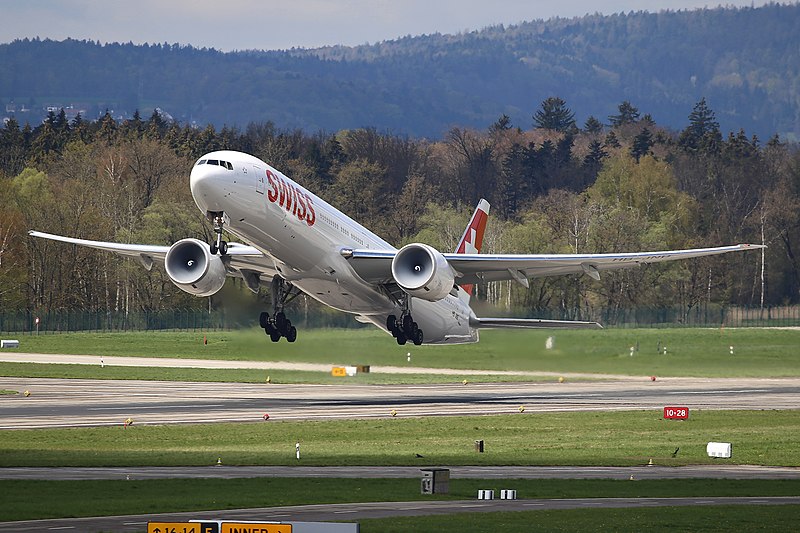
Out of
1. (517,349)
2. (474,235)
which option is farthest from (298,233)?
(517,349)

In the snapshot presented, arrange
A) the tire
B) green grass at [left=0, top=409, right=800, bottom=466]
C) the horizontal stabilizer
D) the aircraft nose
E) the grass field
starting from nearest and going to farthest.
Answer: the grass field → the aircraft nose → green grass at [left=0, top=409, right=800, bottom=466] → the tire → the horizontal stabilizer

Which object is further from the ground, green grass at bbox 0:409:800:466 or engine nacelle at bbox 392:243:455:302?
engine nacelle at bbox 392:243:455:302

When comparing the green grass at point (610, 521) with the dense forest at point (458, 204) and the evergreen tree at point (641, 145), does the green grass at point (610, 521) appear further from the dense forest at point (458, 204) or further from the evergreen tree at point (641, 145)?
the evergreen tree at point (641, 145)

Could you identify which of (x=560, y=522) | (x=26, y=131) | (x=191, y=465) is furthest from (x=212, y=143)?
(x=560, y=522)

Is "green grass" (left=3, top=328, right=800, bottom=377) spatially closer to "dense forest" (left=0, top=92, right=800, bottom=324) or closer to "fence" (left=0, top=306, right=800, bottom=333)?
"fence" (left=0, top=306, right=800, bottom=333)

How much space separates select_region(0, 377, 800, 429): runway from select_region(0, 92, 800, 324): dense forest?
14.3 meters

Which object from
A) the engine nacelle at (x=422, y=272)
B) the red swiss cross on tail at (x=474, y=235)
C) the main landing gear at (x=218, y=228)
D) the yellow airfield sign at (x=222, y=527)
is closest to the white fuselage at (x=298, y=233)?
the main landing gear at (x=218, y=228)

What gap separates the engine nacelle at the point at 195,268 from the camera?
48.2 meters

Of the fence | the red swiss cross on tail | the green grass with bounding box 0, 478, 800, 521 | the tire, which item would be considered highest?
the red swiss cross on tail

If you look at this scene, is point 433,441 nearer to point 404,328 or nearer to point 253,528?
point 404,328

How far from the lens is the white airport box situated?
42.6m

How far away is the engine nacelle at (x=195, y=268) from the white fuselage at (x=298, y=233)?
2647mm

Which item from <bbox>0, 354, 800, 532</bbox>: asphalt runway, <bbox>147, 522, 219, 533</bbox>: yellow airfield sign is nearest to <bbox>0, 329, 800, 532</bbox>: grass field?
<bbox>0, 354, 800, 532</bbox>: asphalt runway

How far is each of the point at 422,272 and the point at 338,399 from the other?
16.4 meters
